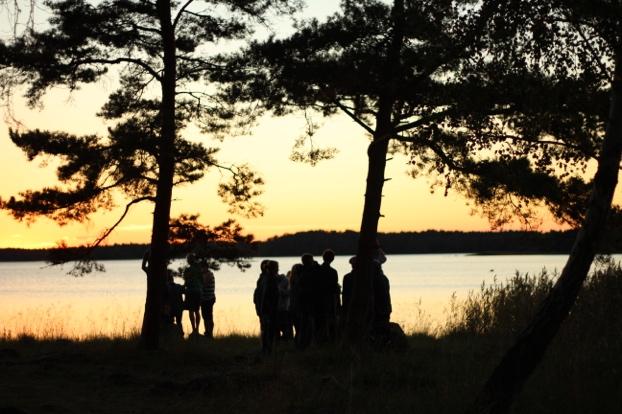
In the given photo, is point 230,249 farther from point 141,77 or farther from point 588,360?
point 588,360

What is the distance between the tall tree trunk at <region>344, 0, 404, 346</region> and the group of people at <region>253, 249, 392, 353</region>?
203 mm

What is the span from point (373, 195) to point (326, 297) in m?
2.34

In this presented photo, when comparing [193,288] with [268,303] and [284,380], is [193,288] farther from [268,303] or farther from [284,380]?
[284,380]

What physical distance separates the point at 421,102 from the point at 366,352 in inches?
189

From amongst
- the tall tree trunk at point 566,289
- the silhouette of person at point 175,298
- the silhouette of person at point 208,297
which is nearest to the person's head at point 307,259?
the silhouette of person at point 208,297

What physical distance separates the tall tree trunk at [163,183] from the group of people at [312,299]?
7.37 ft

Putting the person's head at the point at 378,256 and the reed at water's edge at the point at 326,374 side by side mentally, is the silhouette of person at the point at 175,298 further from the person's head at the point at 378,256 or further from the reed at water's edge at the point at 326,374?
the person's head at the point at 378,256

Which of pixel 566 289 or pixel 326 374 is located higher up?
pixel 566 289

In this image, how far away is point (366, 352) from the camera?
46.5 feet

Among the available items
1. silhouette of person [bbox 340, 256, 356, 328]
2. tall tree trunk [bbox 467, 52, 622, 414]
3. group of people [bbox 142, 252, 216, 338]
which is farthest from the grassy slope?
group of people [bbox 142, 252, 216, 338]

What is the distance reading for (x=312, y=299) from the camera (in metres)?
16.2

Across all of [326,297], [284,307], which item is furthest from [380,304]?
[284,307]

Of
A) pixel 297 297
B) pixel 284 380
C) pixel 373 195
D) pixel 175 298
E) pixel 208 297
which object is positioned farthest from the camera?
pixel 175 298

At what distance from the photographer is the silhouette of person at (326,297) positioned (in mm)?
16141
